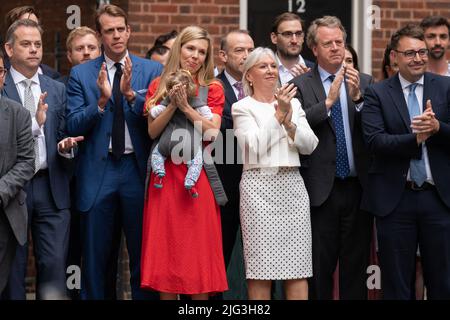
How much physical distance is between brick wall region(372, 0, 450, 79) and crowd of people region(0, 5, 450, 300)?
2672 millimetres

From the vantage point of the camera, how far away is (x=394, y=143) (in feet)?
27.6

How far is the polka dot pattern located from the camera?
8477 millimetres

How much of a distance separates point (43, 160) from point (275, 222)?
182cm

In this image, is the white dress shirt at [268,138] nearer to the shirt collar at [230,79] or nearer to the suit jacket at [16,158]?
the shirt collar at [230,79]

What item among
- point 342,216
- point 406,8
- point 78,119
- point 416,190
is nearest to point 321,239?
point 342,216

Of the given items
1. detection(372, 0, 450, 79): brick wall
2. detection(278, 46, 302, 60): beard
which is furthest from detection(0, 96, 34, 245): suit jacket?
detection(372, 0, 450, 79): brick wall

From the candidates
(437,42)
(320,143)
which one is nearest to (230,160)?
(320,143)

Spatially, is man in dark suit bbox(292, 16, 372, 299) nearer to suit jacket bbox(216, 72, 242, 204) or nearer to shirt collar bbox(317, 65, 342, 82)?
shirt collar bbox(317, 65, 342, 82)

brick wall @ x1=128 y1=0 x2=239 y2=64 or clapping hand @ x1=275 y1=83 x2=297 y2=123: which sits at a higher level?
brick wall @ x1=128 y1=0 x2=239 y2=64

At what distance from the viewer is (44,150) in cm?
866

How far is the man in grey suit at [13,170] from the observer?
26.7ft

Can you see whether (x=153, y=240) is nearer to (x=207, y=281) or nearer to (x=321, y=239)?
(x=207, y=281)

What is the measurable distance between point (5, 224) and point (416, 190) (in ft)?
10.0

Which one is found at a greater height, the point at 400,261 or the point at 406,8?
the point at 406,8
